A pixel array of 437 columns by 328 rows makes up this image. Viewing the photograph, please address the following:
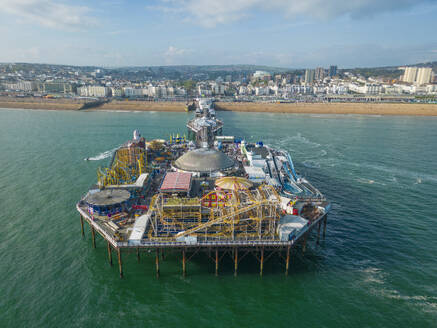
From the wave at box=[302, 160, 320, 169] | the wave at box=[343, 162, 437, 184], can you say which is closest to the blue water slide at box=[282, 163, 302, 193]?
the wave at box=[302, 160, 320, 169]

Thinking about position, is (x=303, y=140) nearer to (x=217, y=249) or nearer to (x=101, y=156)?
(x=101, y=156)

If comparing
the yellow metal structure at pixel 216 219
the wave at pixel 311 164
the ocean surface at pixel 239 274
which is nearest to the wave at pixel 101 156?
the ocean surface at pixel 239 274

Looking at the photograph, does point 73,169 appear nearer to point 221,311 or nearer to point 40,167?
point 40,167

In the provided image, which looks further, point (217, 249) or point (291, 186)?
point (291, 186)

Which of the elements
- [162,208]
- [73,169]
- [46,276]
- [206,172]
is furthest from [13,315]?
[73,169]

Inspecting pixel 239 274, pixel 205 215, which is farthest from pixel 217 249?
pixel 205 215

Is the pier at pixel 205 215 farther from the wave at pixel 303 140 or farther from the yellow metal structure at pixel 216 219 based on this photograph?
Answer: the wave at pixel 303 140
